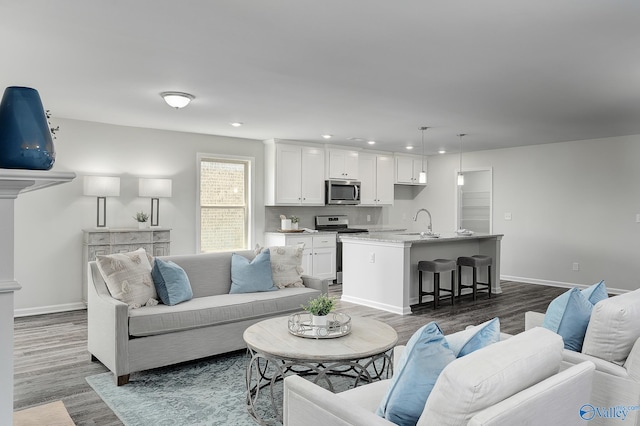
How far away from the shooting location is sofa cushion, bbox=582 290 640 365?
2029mm

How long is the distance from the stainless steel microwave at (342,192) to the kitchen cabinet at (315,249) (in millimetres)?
636

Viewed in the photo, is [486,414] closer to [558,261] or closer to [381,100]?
[381,100]

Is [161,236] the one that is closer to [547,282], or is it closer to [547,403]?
[547,403]

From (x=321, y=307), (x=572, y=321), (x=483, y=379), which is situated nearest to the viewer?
(x=483, y=379)

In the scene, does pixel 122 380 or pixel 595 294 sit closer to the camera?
pixel 595 294

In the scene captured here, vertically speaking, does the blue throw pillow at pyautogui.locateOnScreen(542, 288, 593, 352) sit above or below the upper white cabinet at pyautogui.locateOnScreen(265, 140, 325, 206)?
below

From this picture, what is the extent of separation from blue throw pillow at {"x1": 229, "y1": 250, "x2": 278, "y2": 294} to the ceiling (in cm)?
160

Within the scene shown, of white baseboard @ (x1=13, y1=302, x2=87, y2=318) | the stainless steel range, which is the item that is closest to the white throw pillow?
white baseboard @ (x1=13, y1=302, x2=87, y2=318)

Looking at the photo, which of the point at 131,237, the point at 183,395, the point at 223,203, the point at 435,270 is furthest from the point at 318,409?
the point at 223,203

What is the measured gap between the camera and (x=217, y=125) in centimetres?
584

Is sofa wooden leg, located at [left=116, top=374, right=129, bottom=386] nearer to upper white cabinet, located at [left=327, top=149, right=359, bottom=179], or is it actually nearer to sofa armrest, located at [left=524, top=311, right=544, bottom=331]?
sofa armrest, located at [left=524, top=311, right=544, bottom=331]

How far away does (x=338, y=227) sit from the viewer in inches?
322

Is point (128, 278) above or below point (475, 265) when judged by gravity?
above

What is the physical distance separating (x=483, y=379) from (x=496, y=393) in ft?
0.23
